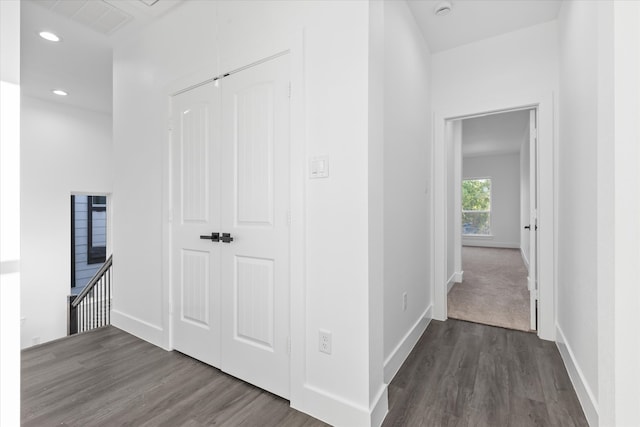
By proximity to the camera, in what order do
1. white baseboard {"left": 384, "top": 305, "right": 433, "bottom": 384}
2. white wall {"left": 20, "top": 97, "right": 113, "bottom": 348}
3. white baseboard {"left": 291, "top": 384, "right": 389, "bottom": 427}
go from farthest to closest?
white wall {"left": 20, "top": 97, "right": 113, "bottom": 348} → white baseboard {"left": 384, "top": 305, "right": 433, "bottom": 384} → white baseboard {"left": 291, "top": 384, "right": 389, "bottom": 427}

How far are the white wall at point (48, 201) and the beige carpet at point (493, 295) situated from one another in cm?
563

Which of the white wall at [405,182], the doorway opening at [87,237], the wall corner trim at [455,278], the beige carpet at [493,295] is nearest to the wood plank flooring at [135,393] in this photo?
the white wall at [405,182]

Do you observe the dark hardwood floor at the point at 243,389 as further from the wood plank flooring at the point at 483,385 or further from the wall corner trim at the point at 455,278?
the wall corner trim at the point at 455,278

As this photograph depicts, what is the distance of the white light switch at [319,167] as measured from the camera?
163 centimetres

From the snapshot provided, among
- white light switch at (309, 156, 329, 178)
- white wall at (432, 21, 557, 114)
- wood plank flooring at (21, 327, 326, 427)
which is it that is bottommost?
wood plank flooring at (21, 327, 326, 427)

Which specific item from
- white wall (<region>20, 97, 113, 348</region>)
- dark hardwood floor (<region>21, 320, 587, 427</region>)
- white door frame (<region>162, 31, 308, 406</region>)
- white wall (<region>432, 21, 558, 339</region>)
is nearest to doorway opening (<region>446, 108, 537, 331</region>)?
white wall (<region>432, 21, 558, 339</region>)

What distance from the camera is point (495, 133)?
252 inches

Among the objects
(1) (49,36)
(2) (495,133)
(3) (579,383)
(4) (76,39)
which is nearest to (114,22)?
(4) (76,39)

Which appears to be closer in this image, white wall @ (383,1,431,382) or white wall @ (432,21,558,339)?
white wall @ (383,1,431,382)

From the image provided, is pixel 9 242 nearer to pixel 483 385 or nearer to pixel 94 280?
pixel 483 385

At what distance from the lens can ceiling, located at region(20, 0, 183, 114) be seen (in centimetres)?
248

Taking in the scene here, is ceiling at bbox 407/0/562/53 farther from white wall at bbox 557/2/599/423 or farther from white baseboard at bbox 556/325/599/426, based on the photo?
white baseboard at bbox 556/325/599/426

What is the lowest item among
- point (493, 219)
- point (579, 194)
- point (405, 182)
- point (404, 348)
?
point (404, 348)

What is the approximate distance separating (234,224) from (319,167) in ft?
2.51
